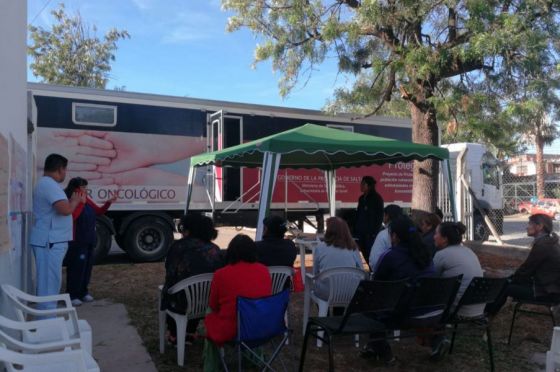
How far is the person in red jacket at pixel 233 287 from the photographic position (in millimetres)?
3264

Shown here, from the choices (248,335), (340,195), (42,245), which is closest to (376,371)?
(248,335)

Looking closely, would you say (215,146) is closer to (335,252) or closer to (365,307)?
(335,252)

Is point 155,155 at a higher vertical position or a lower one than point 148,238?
higher

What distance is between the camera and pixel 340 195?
10.4 metres

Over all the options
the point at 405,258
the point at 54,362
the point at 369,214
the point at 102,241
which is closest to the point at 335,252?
the point at 405,258

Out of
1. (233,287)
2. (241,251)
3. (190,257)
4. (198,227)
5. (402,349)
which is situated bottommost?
(402,349)

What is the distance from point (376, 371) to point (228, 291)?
1.47 m

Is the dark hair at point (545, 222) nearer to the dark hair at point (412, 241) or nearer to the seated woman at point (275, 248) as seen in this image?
the dark hair at point (412, 241)

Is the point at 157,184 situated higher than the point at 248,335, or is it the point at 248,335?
the point at 157,184

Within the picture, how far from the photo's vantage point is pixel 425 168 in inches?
345

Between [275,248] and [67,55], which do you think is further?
[67,55]

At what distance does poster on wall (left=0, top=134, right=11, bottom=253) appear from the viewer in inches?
116

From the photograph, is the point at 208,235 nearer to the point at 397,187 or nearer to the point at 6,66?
the point at 6,66

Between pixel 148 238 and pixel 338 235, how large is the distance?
5.33 m
